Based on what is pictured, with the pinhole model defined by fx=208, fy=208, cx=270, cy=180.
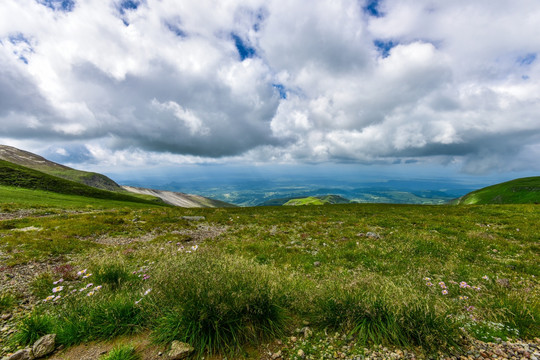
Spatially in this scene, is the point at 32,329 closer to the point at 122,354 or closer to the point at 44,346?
the point at 44,346

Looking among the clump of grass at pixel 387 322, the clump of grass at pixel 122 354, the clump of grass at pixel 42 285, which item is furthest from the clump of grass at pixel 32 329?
the clump of grass at pixel 387 322

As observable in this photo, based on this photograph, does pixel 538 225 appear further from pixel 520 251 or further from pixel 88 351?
pixel 88 351

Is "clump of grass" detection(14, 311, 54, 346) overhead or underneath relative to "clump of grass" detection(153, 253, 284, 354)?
underneath

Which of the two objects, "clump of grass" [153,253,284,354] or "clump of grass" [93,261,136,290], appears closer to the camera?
"clump of grass" [153,253,284,354]

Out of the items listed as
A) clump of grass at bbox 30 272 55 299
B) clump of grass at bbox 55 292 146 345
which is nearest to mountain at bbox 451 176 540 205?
clump of grass at bbox 55 292 146 345

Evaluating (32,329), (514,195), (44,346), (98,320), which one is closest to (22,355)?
(44,346)

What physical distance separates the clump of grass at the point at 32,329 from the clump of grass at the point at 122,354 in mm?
2127

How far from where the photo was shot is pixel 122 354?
3959 mm

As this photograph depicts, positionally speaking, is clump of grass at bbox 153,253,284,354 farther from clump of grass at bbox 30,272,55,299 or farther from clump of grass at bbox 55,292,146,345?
clump of grass at bbox 30,272,55,299

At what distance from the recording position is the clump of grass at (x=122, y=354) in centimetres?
389

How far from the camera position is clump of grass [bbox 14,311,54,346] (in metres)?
4.64

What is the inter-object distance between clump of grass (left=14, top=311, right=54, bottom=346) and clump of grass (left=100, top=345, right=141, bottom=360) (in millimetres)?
2127

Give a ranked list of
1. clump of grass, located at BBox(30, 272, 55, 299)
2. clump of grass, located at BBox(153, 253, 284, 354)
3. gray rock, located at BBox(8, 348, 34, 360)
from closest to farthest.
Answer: gray rock, located at BBox(8, 348, 34, 360) → clump of grass, located at BBox(153, 253, 284, 354) → clump of grass, located at BBox(30, 272, 55, 299)

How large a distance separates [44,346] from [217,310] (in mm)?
3484
